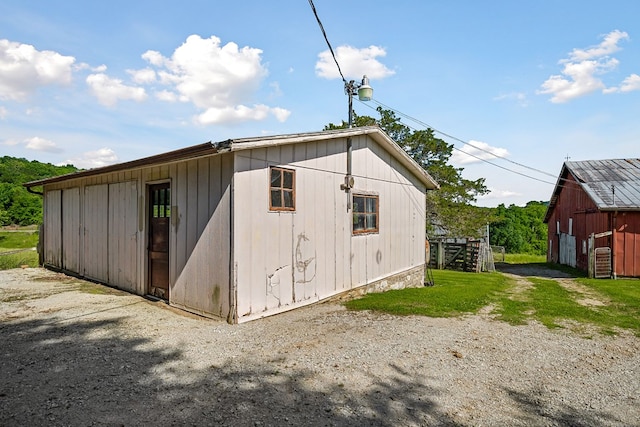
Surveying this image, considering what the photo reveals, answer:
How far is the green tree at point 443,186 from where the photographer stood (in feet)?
66.3

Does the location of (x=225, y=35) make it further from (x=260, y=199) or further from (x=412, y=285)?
(x=412, y=285)

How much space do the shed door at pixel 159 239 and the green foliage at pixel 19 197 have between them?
89.7ft

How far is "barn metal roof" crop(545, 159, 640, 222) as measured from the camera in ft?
45.6

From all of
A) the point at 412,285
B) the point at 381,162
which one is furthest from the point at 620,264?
the point at 381,162

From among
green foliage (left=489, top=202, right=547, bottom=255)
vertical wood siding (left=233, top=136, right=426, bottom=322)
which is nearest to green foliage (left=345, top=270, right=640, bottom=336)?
vertical wood siding (left=233, top=136, right=426, bottom=322)

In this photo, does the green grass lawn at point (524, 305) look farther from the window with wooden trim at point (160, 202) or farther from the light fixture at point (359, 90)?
the light fixture at point (359, 90)

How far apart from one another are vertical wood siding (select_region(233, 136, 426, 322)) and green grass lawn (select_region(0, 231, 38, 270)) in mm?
10380

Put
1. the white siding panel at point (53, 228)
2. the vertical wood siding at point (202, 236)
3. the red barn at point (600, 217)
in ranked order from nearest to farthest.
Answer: the vertical wood siding at point (202, 236) < the white siding panel at point (53, 228) < the red barn at point (600, 217)

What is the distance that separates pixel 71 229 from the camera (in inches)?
400

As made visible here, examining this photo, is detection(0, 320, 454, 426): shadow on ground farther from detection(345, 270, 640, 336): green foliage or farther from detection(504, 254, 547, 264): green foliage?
detection(504, 254, 547, 264): green foliage

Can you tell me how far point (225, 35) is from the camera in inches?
295

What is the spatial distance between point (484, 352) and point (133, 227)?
6766mm

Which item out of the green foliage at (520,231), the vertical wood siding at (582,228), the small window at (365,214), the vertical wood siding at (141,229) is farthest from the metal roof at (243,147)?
the green foliage at (520,231)

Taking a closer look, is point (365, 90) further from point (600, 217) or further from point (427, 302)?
point (600, 217)
